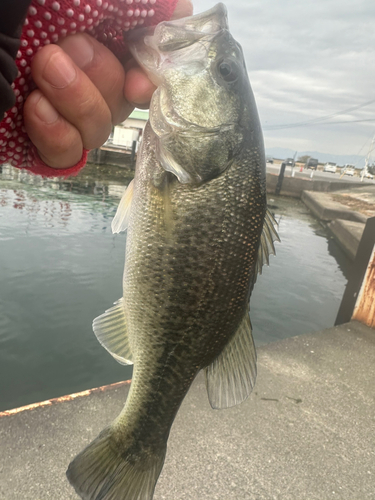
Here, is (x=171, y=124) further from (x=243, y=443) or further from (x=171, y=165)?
(x=243, y=443)

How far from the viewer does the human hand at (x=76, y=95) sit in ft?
3.81

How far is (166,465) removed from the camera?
2.60 m

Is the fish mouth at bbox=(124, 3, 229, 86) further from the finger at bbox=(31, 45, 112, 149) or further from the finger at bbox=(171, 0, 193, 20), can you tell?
the finger at bbox=(31, 45, 112, 149)

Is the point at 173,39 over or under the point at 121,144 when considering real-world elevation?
over

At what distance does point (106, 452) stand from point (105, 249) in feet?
29.1

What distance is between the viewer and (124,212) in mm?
1715

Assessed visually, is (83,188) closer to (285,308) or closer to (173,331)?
(285,308)

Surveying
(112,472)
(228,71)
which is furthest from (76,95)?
(112,472)

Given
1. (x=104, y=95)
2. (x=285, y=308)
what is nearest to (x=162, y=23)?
(x=104, y=95)

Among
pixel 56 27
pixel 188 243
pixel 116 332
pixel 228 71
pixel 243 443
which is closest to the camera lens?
pixel 56 27

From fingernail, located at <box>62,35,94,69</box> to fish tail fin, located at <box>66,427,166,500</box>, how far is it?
4.71 ft

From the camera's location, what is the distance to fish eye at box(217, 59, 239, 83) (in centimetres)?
157

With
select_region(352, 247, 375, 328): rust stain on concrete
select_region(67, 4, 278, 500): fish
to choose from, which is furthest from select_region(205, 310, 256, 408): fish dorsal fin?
select_region(352, 247, 375, 328): rust stain on concrete

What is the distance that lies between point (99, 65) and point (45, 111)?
0.80 ft
